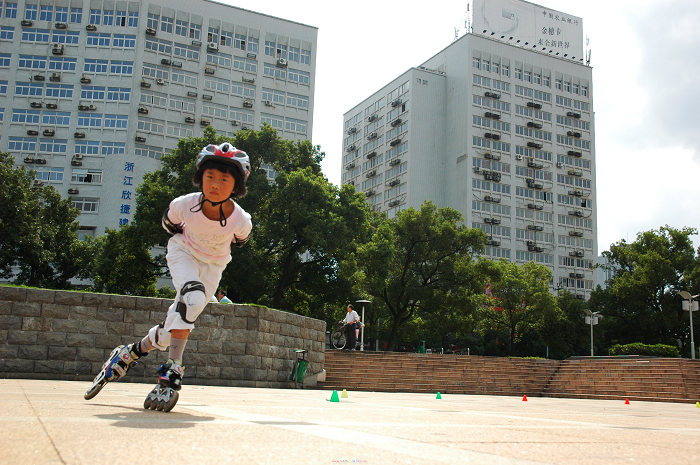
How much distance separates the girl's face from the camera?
523 cm

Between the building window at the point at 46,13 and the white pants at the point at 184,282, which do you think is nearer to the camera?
the white pants at the point at 184,282

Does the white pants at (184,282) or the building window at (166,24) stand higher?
the building window at (166,24)

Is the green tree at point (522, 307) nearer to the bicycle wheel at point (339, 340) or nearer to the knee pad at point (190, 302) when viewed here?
the bicycle wheel at point (339, 340)

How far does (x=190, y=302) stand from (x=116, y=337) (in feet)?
28.6

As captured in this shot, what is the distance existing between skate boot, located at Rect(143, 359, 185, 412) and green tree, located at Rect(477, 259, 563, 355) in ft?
149

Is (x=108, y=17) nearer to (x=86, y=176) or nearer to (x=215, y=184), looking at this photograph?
(x=86, y=176)

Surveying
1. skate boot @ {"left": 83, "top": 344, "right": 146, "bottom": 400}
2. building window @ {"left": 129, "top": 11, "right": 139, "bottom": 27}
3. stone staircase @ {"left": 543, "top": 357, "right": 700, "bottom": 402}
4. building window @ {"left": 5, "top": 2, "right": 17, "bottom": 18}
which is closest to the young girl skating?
skate boot @ {"left": 83, "top": 344, "right": 146, "bottom": 400}

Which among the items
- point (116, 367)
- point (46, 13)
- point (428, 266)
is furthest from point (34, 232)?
point (46, 13)

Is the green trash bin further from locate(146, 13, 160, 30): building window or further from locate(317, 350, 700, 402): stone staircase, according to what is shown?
locate(146, 13, 160, 30): building window

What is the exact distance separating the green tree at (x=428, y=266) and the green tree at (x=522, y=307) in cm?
1199

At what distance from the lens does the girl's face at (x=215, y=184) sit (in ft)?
17.2

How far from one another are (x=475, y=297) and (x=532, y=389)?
1445 cm

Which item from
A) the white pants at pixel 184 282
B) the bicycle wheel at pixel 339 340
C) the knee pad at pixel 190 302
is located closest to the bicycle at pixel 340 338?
the bicycle wheel at pixel 339 340

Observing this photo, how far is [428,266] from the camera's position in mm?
38031
